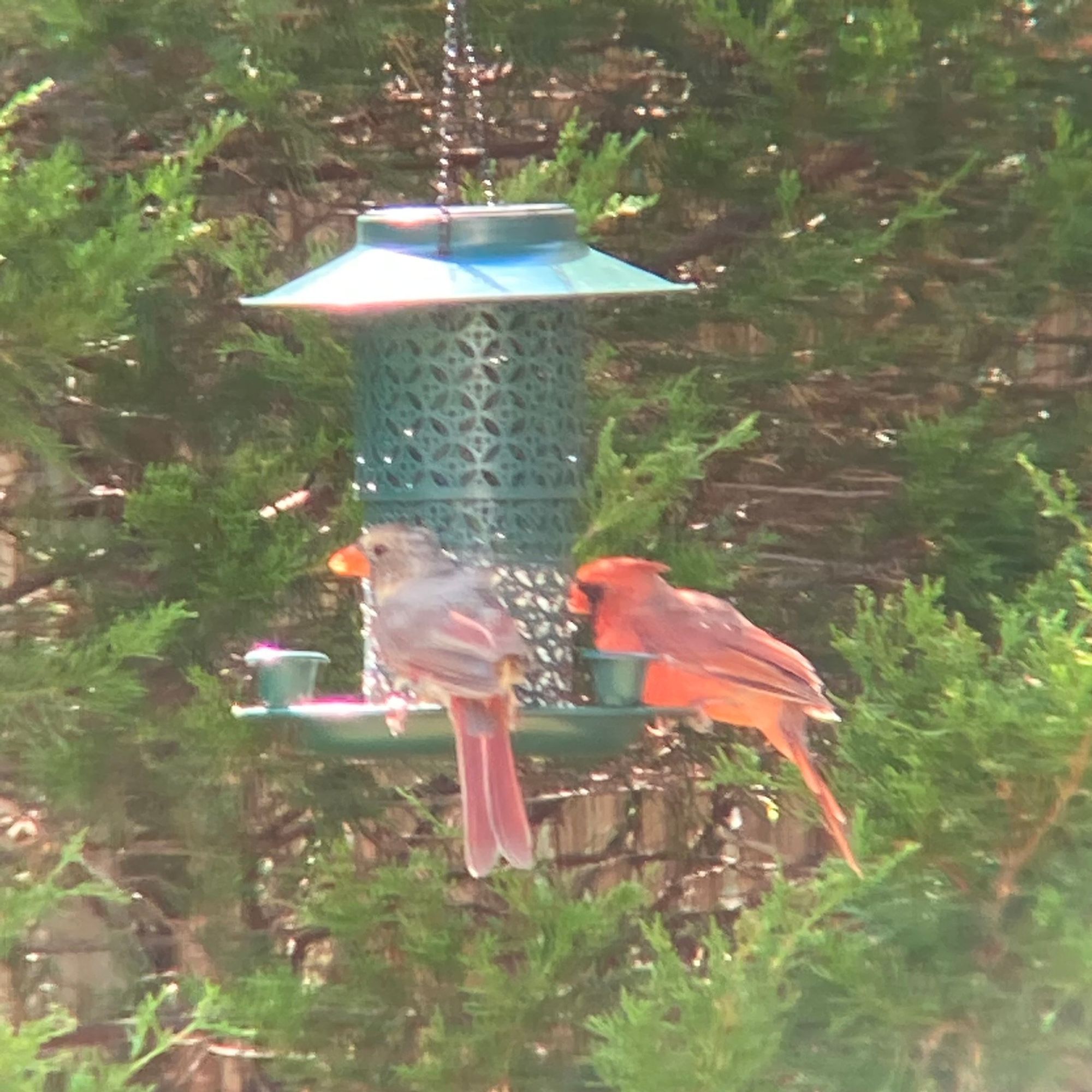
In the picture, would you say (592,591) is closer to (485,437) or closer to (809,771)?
(485,437)

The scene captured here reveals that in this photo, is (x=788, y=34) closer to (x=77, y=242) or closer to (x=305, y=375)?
(x=305, y=375)

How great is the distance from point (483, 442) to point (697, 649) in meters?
0.47

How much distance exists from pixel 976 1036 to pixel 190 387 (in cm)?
170

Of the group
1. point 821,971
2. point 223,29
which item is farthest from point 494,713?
point 223,29

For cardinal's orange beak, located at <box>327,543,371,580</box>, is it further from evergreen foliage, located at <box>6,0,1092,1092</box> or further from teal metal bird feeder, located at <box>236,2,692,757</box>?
evergreen foliage, located at <box>6,0,1092,1092</box>

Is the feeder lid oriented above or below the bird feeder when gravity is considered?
above

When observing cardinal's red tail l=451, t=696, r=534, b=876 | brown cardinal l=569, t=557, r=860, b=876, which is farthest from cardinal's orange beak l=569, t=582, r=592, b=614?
cardinal's red tail l=451, t=696, r=534, b=876

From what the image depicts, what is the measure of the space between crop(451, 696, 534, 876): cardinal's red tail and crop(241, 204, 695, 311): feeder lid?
0.51 meters

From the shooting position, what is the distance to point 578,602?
2.93m

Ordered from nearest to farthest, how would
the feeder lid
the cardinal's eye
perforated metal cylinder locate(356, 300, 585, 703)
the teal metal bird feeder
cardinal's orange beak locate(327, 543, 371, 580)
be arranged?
the feeder lid → the teal metal bird feeder → cardinal's orange beak locate(327, 543, 371, 580) → perforated metal cylinder locate(356, 300, 585, 703) → the cardinal's eye

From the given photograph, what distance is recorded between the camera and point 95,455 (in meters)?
3.69

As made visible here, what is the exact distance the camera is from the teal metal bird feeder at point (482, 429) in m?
2.61

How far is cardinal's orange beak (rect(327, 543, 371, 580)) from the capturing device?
2764 millimetres

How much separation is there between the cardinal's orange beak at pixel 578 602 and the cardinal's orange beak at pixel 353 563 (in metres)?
0.31
